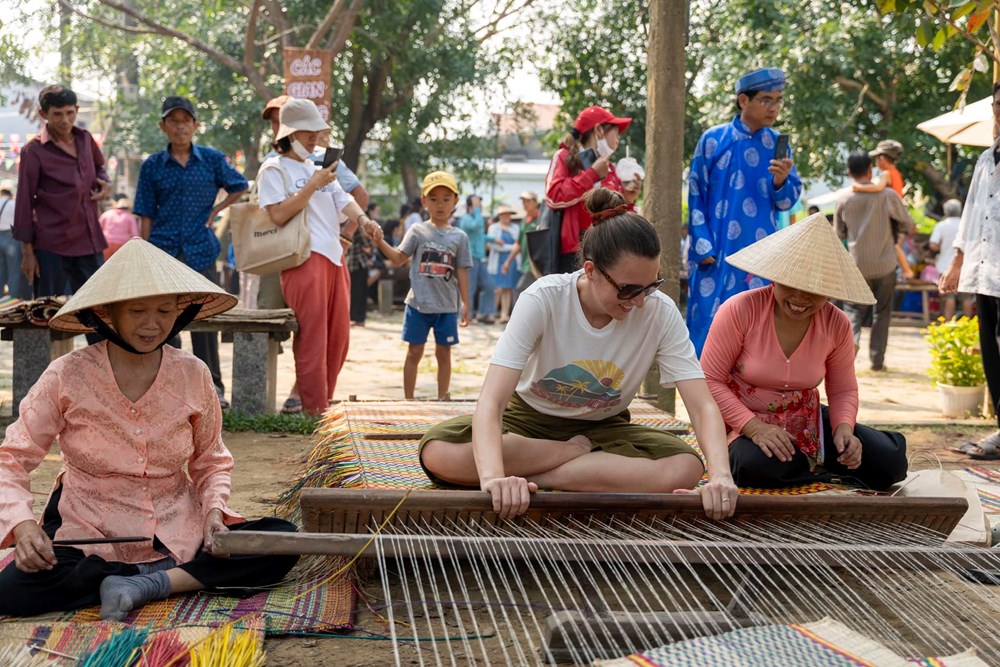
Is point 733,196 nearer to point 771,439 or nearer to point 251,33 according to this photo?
point 771,439

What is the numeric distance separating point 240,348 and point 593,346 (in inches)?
130

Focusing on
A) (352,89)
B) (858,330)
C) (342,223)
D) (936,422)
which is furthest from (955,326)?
(352,89)

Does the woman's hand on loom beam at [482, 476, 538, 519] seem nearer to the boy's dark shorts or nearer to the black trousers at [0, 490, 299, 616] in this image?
the black trousers at [0, 490, 299, 616]

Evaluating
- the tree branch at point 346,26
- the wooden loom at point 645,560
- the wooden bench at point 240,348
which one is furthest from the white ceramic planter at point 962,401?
the tree branch at point 346,26

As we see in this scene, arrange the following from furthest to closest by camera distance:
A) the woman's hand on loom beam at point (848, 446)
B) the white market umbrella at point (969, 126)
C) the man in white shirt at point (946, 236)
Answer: the man in white shirt at point (946, 236)
the white market umbrella at point (969, 126)
the woman's hand on loom beam at point (848, 446)

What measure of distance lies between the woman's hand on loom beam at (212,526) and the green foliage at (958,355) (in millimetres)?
5230

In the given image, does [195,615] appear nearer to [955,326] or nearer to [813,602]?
[813,602]

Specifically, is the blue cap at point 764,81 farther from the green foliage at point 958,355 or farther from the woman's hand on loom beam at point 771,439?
the green foliage at point 958,355

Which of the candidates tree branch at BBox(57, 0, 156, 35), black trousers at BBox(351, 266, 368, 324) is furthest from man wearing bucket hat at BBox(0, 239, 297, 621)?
black trousers at BBox(351, 266, 368, 324)

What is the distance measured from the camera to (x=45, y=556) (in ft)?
9.57

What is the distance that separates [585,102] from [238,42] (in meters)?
5.60

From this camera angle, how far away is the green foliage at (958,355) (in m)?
7.16

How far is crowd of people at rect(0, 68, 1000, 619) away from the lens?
10.2 ft

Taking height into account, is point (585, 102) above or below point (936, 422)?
above
